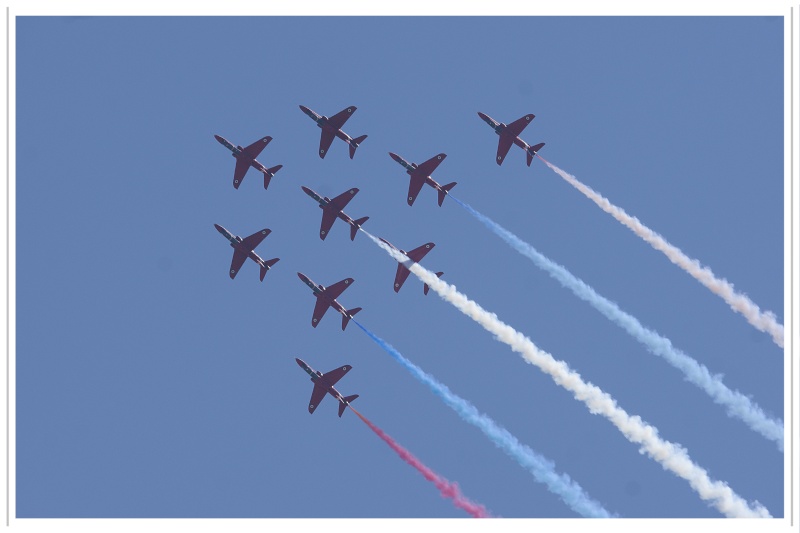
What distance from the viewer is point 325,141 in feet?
332

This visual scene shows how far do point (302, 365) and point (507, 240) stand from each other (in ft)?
51.4

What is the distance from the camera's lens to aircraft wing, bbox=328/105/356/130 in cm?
10050

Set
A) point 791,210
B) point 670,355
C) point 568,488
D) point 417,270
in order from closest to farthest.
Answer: point 791,210, point 568,488, point 670,355, point 417,270

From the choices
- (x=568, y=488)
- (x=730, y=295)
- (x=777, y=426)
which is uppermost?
(x=730, y=295)

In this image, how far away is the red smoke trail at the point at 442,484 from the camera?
8438 cm

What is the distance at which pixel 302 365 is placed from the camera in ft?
315

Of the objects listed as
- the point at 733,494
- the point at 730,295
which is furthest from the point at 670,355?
the point at 733,494

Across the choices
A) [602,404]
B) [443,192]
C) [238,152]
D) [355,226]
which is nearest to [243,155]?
[238,152]

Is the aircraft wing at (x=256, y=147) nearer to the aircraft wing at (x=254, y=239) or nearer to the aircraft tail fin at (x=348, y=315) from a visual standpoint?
the aircraft wing at (x=254, y=239)

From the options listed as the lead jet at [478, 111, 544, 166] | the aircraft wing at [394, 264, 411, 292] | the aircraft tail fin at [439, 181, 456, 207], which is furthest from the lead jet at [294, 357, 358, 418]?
the lead jet at [478, 111, 544, 166]

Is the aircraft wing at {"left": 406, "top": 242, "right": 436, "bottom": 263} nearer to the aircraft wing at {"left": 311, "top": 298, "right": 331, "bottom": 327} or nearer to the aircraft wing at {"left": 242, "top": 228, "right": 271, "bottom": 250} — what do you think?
the aircraft wing at {"left": 311, "top": 298, "right": 331, "bottom": 327}

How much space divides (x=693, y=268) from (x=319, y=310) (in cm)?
2438

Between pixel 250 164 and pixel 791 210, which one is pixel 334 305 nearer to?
pixel 250 164

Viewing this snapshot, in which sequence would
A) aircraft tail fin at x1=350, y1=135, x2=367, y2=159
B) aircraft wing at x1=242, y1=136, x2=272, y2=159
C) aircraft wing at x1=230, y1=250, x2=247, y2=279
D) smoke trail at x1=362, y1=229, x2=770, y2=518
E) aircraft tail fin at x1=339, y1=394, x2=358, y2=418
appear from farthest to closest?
1. aircraft wing at x1=242, y1=136, x2=272, y2=159
2. aircraft wing at x1=230, y1=250, x2=247, y2=279
3. aircraft tail fin at x1=350, y1=135, x2=367, y2=159
4. aircraft tail fin at x1=339, y1=394, x2=358, y2=418
5. smoke trail at x1=362, y1=229, x2=770, y2=518
